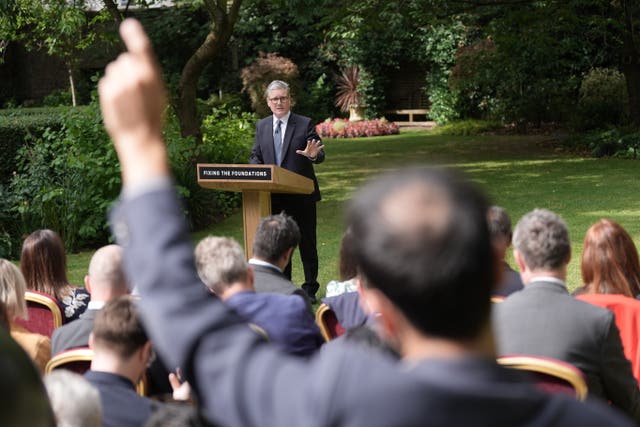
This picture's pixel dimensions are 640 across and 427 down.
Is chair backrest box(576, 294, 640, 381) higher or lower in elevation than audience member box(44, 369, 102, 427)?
lower

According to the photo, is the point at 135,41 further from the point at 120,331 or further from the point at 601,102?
the point at 601,102

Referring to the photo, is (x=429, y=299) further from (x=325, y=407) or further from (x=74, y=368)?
(x=74, y=368)

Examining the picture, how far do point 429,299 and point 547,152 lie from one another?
18883mm

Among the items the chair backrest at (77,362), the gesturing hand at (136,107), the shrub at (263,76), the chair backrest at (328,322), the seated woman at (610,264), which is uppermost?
the shrub at (263,76)

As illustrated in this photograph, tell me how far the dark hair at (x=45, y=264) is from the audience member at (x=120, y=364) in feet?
7.05

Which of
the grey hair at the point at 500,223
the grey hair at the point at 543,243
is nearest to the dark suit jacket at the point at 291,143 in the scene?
the grey hair at the point at 500,223

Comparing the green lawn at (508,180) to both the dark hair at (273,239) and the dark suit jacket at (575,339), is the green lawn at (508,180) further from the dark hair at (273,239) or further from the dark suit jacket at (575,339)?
the dark suit jacket at (575,339)

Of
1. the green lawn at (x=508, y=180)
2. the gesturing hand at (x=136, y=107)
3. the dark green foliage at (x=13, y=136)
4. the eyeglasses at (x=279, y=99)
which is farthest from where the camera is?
the dark green foliage at (x=13, y=136)

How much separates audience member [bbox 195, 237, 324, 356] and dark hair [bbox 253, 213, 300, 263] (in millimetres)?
916

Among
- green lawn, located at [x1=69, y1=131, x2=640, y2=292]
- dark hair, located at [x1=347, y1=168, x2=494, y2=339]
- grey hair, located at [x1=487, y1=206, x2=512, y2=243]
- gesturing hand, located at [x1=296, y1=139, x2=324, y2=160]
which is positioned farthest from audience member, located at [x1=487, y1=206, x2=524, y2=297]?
dark hair, located at [x1=347, y1=168, x2=494, y2=339]

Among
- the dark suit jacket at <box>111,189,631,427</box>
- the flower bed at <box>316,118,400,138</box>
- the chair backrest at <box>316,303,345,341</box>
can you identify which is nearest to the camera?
the dark suit jacket at <box>111,189,631,427</box>

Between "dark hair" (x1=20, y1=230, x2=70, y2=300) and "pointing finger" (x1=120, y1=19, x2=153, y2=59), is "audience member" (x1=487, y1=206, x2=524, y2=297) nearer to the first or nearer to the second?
"dark hair" (x1=20, y1=230, x2=70, y2=300)

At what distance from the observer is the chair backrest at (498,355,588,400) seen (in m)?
2.79

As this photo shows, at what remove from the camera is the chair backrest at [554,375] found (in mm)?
2793
